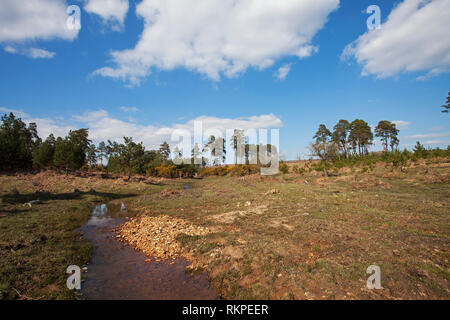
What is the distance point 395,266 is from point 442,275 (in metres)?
0.97

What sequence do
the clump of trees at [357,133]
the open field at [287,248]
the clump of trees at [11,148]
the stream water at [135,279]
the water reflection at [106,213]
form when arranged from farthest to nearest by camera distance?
the clump of trees at [357,133] → the clump of trees at [11,148] → the water reflection at [106,213] → the stream water at [135,279] → the open field at [287,248]

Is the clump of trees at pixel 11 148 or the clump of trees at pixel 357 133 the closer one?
the clump of trees at pixel 11 148

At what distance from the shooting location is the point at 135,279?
6.41 m

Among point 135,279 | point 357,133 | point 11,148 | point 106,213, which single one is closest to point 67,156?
point 11,148

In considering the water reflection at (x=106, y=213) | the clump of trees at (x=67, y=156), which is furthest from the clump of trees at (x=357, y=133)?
the water reflection at (x=106, y=213)

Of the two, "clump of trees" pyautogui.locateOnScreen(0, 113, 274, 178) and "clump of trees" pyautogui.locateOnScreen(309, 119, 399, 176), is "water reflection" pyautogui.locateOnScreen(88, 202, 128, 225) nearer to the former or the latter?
"clump of trees" pyautogui.locateOnScreen(0, 113, 274, 178)

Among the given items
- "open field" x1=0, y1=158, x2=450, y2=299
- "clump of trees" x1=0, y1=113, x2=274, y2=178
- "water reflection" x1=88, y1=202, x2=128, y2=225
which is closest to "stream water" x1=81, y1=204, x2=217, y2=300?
"open field" x1=0, y1=158, x2=450, y2=299

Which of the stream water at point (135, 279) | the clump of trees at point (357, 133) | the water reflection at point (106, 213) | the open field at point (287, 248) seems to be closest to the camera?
the open field at point (287, 248)

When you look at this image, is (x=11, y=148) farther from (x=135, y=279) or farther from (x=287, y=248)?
(x=287, y=248)

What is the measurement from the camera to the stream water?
221 inches

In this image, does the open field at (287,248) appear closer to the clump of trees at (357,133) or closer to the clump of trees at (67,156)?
the clump of trees at (67,156)

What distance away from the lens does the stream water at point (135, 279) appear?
18.4 feet

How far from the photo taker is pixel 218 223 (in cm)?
1116
